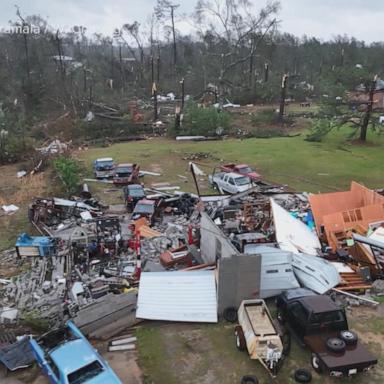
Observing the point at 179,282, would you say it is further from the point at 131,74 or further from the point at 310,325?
the point at 131,74

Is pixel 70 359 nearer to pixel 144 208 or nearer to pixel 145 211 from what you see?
pixel 145 211

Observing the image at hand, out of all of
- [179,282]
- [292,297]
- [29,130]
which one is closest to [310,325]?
[292,297]

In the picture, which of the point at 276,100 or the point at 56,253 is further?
the point at 276,100

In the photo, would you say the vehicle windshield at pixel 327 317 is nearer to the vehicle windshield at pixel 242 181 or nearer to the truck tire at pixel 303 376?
the truck tire at pixel 303 376

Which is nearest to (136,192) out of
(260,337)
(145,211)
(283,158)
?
(145,211)

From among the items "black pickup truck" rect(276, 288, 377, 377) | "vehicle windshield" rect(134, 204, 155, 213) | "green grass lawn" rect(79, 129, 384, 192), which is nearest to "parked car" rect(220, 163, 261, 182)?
"green grass lawn" rect(79, 129, 384, 192)

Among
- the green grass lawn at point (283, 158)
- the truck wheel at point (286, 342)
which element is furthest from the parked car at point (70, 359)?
the green grass lawn at point (283, 158)
